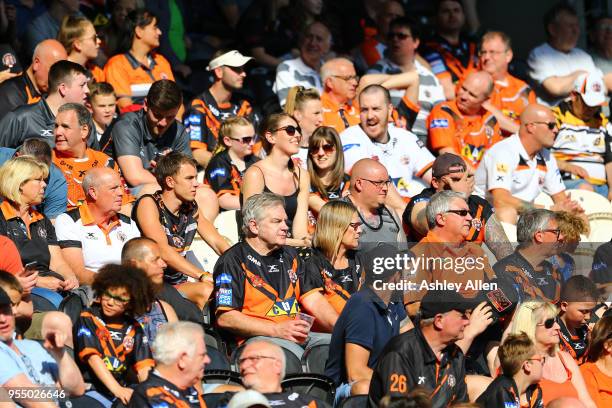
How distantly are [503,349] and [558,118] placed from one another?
5.46 meters

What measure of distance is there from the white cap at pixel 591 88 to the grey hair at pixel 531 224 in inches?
133

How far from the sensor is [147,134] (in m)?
11.1

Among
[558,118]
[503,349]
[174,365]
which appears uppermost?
[174,365]

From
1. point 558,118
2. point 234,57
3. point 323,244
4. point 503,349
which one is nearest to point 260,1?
point 234,57

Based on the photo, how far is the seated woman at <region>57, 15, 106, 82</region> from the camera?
11.6 m

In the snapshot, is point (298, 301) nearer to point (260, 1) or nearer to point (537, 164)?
point (537, 164)

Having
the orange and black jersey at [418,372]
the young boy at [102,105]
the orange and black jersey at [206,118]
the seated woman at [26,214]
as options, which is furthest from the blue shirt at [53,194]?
the orange and black jersey at [418,372]

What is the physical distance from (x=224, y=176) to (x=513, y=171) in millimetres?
2677

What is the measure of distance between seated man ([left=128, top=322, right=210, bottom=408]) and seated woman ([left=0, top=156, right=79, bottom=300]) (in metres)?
1.89

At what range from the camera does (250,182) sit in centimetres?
1052

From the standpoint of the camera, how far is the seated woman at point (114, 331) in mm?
8008

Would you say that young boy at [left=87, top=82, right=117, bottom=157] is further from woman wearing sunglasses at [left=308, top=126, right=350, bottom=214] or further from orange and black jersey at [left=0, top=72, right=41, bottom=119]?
woman wearing sunglasses at [left=308, top=126, right=350, bottom=214]

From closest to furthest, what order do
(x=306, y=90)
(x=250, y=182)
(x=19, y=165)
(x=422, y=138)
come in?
(x=19, y=165) → (x=250, y=182) → (x=306, y=90) → (x=422, y=138)

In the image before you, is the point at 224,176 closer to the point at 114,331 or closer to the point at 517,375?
the point at 114,331
